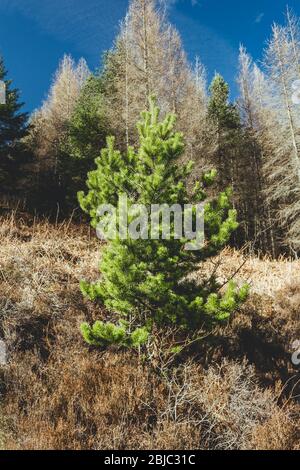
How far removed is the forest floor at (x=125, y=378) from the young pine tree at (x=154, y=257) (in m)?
0.52

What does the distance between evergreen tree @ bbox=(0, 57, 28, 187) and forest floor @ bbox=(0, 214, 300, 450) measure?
29.0 ft

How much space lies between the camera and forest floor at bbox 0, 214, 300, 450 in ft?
15.6

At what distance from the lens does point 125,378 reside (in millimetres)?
5500

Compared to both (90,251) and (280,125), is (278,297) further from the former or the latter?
(280,125)

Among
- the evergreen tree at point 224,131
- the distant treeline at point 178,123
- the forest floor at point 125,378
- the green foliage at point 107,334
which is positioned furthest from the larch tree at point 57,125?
the green foliage at point 107,334

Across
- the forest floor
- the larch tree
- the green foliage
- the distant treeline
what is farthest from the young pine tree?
the larch tree

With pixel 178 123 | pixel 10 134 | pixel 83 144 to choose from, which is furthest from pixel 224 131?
pixel 10 134

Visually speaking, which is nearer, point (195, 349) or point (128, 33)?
point (195, 349)

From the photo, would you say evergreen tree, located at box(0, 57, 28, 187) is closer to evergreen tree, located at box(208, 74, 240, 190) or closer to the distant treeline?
the distant treeline

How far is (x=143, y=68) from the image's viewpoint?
14.7 metres

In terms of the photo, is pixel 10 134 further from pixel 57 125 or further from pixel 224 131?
pixel 224 131

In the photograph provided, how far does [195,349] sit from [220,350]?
61 cm

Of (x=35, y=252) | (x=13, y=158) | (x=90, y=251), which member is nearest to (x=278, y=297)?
(x=90, y=251)

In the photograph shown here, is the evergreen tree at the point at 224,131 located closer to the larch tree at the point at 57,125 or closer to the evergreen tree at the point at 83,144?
the evergreen tree at the point at 83,144
